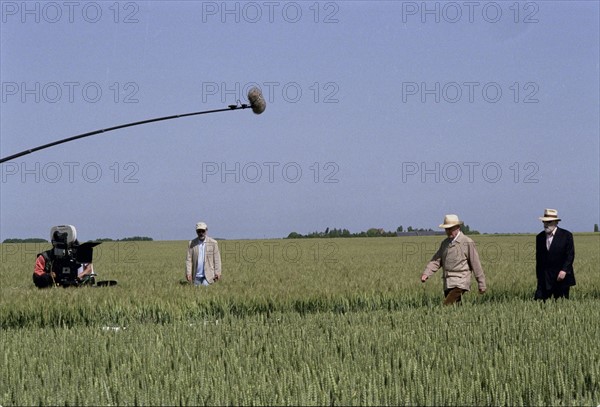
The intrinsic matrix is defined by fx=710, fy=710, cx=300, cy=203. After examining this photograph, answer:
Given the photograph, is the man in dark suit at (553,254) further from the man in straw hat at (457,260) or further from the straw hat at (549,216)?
the man in straw hat at (457,260)

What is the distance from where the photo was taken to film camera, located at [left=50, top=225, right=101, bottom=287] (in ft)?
43.1

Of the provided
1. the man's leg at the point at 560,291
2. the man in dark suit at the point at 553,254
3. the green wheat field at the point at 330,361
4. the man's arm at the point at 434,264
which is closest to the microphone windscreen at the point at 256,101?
the green wheat field at the point at 330,361

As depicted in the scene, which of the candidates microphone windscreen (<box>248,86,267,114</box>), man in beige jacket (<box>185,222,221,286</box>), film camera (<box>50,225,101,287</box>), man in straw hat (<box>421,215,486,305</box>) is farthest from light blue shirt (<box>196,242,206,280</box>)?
microphone windscreen (<box>248,86,267,114</box>)

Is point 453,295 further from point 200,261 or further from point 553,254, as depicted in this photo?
point 200,261

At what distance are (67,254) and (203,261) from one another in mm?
2561

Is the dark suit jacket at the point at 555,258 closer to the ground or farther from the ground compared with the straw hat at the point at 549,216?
closer to the ground

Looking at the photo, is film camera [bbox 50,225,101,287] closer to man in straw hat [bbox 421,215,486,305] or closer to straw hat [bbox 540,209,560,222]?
man in straw hat [bbox 421,215,486,305]

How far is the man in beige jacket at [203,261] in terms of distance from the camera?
1287 cm

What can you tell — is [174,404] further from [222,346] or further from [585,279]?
[585,279]

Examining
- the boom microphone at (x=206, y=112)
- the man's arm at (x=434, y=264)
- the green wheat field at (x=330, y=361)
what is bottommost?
the green wheat field at (x=330, y=361)

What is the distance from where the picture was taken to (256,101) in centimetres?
857

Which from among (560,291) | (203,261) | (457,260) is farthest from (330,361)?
(203,261)

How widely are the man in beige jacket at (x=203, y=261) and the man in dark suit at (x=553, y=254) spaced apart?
18.2 ft

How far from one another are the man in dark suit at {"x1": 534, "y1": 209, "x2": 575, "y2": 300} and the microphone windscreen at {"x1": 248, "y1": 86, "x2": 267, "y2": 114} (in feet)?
15.5
